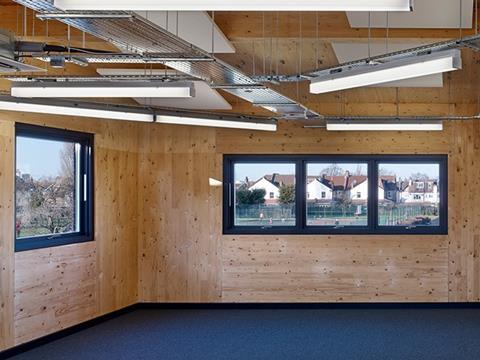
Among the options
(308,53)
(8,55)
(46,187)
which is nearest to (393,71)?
(308,53)

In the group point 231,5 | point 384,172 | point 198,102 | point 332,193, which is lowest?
point 332,193

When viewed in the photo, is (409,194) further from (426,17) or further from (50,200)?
(50,200)

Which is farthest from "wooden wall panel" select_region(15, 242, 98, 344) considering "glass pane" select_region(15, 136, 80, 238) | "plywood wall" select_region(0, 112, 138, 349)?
"glass pane" select_region(15, 136, 80, 238)

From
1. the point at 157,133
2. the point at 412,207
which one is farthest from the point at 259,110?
the point at 412,207

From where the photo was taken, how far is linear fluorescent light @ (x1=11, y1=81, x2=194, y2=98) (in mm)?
3432

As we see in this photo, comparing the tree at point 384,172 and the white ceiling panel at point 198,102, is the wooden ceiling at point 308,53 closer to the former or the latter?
the white ceiling panel at point 198,102

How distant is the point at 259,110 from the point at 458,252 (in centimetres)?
310

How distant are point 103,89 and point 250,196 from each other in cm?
369

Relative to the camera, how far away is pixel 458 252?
6.61m

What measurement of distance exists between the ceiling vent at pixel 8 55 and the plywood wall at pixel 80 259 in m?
1.84

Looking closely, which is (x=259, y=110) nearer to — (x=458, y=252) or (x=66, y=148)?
(x=66, y=148)

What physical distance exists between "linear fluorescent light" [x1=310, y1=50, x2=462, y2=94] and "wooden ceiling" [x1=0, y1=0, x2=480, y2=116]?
506mm

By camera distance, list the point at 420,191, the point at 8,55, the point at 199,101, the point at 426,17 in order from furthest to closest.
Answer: the point at 420,191 → the point at 199,101 → the point at 426,17 → the point at 8,55

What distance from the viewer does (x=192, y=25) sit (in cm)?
350
